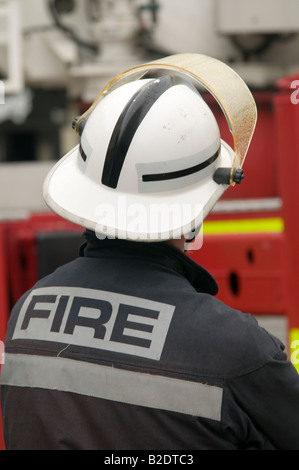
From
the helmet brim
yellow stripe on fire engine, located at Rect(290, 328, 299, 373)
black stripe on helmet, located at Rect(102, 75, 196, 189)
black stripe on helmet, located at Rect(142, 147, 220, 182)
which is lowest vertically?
yellow stripe on fire engine, located at Rect(290, 328, 299, 373)

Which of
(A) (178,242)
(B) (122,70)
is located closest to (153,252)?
(A) (178,242)

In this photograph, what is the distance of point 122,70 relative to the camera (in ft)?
13.4

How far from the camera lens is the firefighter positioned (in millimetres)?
1431

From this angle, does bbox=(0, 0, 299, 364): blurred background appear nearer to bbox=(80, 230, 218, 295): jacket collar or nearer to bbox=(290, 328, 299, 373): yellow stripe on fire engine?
bbox=(290, 328, 299, 373): yellow stripe on fire engine

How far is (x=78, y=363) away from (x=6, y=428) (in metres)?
0.24

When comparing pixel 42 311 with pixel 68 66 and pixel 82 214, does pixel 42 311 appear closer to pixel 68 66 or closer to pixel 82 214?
pixel 82 214

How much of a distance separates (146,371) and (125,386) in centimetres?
5

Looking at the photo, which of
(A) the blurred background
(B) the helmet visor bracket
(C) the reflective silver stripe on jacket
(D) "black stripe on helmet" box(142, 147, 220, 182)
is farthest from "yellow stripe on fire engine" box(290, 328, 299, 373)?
(C) the reflective silver stripe on jacket

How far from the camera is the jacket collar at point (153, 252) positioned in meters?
1.57

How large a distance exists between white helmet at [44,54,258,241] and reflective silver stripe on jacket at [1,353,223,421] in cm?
28

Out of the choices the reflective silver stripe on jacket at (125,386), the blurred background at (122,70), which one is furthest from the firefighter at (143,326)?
the blurred background at (122,70)

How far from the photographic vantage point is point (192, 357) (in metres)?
1.44

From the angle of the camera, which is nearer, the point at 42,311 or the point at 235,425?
the point at 235,425
